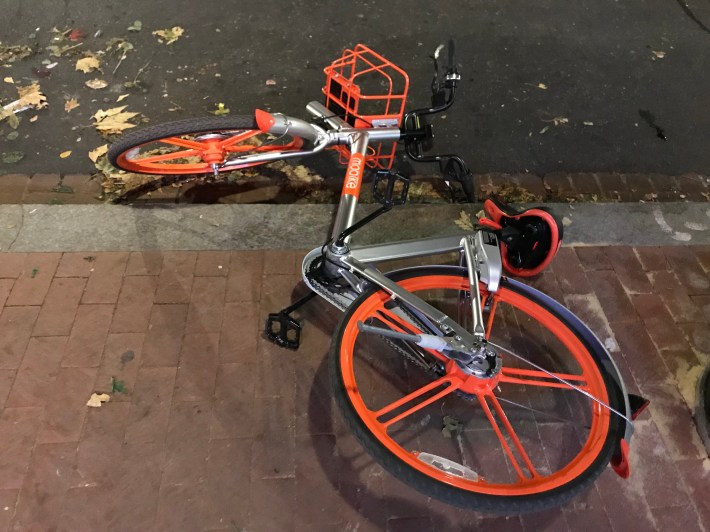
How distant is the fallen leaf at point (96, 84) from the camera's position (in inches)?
146

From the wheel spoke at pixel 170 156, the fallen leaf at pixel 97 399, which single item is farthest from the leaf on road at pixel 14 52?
the fallen leaf at pixel 97 399

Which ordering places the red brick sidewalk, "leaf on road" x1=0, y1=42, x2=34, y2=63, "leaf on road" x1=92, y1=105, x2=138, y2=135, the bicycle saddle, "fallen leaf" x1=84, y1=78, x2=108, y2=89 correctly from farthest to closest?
"leaf on road" x1=0, y1=42, x2=34, y2=63, "fallen leaf" x1=84, y1=78, x2=108, y2=89, "leaf on road" x1=92, y1=105, x2=138, y2=135, the bicycle saddle, the red brick sidewalk

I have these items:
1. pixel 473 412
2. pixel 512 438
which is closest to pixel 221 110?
pixel 473 412

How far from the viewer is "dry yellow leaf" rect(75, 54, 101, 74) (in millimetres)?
3811

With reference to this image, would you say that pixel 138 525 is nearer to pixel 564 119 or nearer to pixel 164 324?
pixel 164 324

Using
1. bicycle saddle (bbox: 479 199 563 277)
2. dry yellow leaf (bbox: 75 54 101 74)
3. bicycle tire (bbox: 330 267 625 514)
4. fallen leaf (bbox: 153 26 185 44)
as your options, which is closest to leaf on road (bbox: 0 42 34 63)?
dry yellow leaf (bbox: 75 54 101 74)

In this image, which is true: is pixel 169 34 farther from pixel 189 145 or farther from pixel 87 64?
pixel 189 145

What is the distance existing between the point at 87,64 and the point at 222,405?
120 inches

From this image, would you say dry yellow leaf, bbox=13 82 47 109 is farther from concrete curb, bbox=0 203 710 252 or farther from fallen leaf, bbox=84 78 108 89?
concrete curb, bbox=0 203 710 252

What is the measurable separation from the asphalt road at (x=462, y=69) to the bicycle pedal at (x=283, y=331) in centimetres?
181

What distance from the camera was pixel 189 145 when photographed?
2.80 metres

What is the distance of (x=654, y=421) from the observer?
2.40m

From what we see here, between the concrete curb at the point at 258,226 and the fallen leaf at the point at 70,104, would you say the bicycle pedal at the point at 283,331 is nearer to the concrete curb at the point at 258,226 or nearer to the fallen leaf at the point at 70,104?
the concrete curb at the point at 258,226

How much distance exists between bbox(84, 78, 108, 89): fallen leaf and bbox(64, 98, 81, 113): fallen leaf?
0.18 metres
